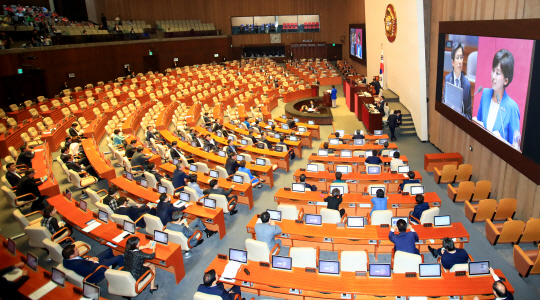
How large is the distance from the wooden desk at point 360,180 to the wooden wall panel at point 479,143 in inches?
79.7

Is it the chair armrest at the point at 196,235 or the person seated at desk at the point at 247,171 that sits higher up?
the person seated at desk at the point at 247,171

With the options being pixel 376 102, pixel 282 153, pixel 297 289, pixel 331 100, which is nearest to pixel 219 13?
pixel 331 100

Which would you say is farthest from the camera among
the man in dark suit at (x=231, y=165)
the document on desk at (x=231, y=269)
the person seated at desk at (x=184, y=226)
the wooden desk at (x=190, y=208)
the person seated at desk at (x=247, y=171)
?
the man in dark suit at (x=231, y=165)

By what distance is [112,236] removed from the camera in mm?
7453

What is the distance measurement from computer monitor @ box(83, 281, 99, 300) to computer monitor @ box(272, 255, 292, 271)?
9.99 ft

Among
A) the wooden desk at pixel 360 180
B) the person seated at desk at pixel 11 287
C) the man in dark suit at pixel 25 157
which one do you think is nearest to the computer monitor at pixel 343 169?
the wooden desk at pixel 360 180

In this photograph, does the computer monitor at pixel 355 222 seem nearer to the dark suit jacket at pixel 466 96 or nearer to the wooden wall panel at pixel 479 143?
the wooden wall panel at pixel 479 143

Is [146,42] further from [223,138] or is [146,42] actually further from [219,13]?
[223,138]

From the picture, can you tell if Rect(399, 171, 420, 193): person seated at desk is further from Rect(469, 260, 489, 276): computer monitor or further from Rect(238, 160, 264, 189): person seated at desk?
Rect(238, 160, 264, 189): person seated at desk

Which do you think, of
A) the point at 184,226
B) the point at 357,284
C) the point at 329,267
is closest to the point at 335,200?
the point at 329,267

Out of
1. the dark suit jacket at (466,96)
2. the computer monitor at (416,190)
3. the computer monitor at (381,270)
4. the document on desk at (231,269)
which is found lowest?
the document on desk at (231,269)

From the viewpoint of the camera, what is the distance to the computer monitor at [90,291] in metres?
5.67

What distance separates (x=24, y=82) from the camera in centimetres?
1975

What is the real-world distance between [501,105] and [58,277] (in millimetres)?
10452
